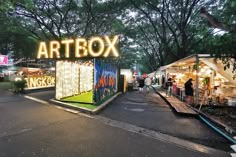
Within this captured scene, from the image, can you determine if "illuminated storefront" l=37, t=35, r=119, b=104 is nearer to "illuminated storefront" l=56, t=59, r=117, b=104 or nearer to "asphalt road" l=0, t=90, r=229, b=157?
"illuminated storefront" l=56, t=59, r=117, b=104

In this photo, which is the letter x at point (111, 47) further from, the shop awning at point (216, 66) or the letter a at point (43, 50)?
the shop awning at point (216, 66)

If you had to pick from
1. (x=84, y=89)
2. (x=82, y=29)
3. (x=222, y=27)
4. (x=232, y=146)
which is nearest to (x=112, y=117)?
(x=232, y=146)

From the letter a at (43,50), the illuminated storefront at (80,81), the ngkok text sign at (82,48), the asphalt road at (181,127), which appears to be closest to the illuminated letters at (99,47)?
the ngkok text sign at (82,48)

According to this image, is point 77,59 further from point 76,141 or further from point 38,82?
point 38,82

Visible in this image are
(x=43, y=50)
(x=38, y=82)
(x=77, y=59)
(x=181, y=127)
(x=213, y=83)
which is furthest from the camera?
(x=38, y=82)

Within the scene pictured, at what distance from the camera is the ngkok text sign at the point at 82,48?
11086 mm

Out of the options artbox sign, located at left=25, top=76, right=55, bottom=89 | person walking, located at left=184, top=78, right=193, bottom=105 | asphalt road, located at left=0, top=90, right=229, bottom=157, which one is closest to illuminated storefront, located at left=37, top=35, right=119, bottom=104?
asphalt road, located at left=0, top=90, right=229, bottom=157

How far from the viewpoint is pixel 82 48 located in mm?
12180

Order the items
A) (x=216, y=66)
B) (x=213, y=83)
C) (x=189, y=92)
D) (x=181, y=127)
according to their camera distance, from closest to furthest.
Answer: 1. (x=181, y=127)
2. (x=216, y=66)
3. (x=189, y=92)
4. (x=213, y=83)

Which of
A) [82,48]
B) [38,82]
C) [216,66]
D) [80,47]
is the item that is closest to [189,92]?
[216,66]

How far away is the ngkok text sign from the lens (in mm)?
11086

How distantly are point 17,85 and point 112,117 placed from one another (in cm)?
1216

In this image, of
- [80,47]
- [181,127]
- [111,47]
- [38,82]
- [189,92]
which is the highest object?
[80,47]

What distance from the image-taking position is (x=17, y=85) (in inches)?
690
